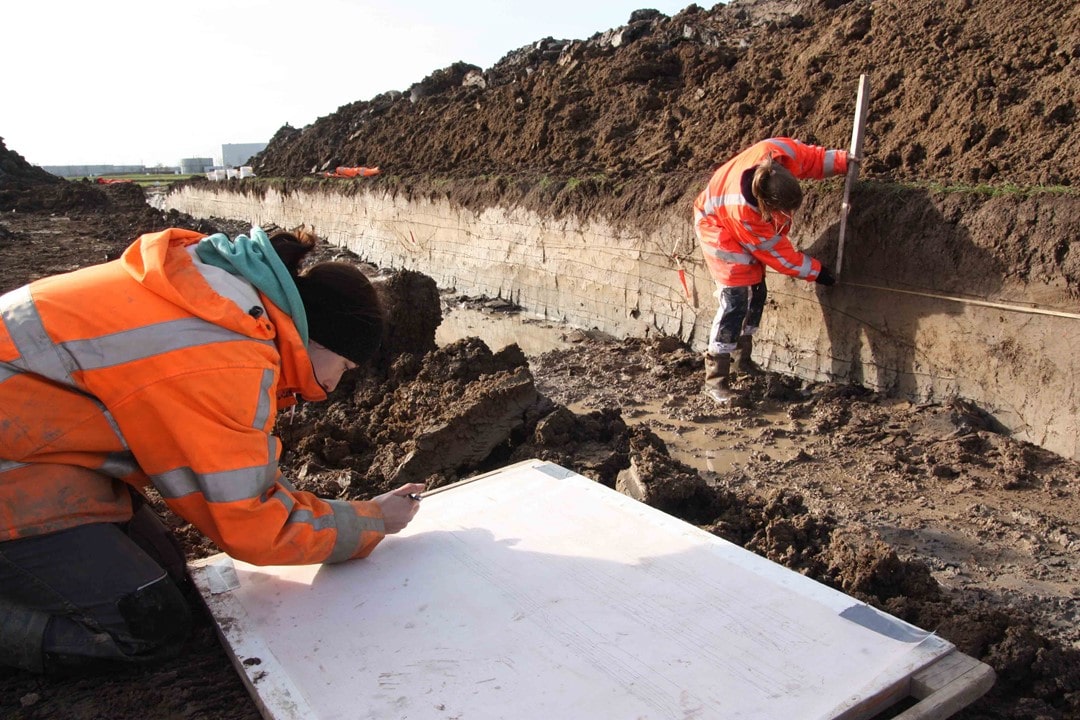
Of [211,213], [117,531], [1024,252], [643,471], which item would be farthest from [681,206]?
[211,213]

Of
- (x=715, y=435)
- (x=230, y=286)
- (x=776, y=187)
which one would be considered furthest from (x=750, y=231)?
(x=230, y=286)

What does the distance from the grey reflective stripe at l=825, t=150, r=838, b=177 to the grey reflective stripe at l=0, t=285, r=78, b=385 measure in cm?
470

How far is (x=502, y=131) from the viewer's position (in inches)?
473

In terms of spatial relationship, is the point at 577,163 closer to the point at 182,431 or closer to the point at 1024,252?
the point at 1024,252

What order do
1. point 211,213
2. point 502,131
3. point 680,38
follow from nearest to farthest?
point 680,38
point 502,131
point 211,213

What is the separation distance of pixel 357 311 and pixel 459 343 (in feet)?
9.00

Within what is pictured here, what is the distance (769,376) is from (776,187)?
1385 millimetres

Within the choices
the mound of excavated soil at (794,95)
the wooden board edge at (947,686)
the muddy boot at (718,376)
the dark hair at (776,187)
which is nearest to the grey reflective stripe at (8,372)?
the wooden board edge at (947,686)

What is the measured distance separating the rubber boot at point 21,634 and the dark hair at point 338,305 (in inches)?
38.5

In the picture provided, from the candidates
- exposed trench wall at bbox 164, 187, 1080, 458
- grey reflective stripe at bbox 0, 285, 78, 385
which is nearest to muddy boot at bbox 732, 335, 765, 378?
exposed trench wall at bbox 164, 187, 1080, 458

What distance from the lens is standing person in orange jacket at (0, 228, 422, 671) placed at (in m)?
1.89

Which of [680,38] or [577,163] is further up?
[680,38]

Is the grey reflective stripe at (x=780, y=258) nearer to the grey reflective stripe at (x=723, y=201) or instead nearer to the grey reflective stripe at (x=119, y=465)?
the grey reflective stripe at (x=723, y=201)

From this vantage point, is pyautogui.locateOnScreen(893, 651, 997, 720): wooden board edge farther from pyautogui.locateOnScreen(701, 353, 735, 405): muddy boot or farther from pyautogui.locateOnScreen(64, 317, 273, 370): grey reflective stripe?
pyautogui.locateOnScreen(701, 353, 735, 405): muddy boot
